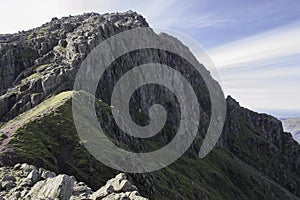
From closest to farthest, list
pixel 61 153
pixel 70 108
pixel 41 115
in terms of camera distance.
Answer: pixel 61 153 → pixel 41 115 → pixel 70 108

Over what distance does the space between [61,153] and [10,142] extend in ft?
43.4

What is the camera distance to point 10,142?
81.9 metres

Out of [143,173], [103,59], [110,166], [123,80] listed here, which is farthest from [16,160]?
[123,80]

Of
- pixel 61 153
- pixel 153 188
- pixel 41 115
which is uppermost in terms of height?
pixel 41 115

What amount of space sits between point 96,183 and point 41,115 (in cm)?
3477

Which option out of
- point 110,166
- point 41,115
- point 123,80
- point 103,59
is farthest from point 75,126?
point 123,80

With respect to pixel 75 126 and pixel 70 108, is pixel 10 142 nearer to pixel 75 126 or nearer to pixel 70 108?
pixel 75 126

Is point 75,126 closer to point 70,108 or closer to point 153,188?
point 70,108

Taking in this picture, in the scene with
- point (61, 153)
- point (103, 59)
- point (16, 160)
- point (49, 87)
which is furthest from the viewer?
point (103, 59)

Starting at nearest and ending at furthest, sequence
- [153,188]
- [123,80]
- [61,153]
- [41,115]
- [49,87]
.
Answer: [61,153], [153,188], [41,115], [49,87], [123,80]

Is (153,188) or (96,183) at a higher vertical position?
(96,183)

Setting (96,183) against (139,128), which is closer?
(96,183)

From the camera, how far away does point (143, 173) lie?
97.8 m

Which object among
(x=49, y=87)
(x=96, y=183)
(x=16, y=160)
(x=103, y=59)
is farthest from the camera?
(x=103, y=59)
